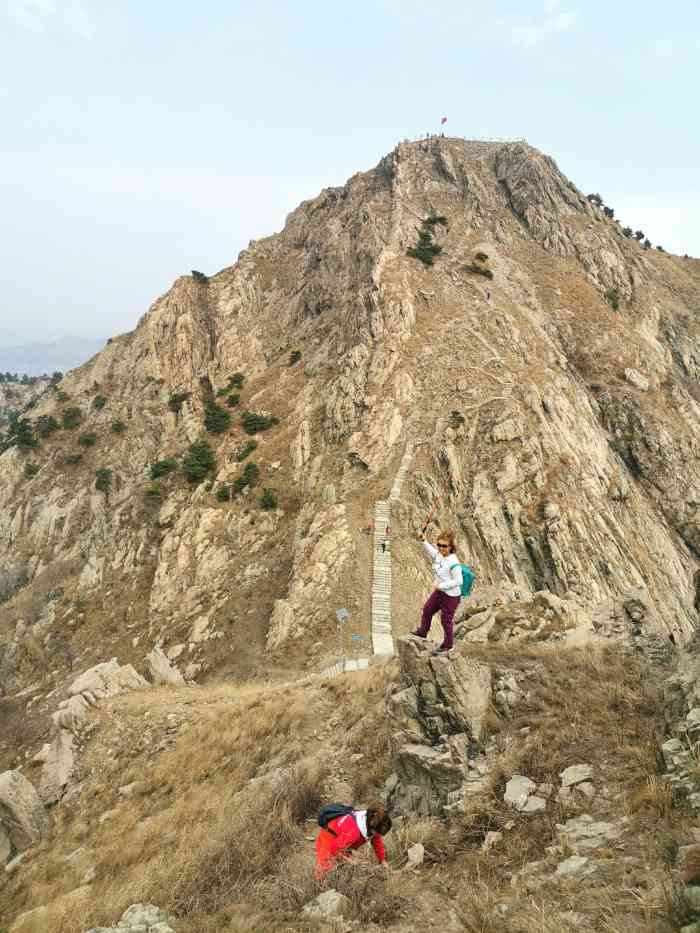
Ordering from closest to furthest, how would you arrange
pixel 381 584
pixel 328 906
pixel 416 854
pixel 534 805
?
pixel 328 906, pixel 416 854, pixel 534 805, pixel 381 584

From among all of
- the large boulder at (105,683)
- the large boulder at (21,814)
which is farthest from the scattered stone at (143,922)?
the large boulder at (105,683)

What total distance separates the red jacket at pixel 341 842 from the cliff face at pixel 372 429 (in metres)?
10.7

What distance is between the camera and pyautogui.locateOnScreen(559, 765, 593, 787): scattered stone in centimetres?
691

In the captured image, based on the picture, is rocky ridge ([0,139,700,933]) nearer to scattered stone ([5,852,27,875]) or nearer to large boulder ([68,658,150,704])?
large boulder ([68,658,150,704])

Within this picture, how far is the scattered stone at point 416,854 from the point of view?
6.52 meters

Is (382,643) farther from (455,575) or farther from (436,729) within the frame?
(455,575)

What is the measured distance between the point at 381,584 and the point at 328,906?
17.9 meters

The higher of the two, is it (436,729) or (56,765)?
(436,729)

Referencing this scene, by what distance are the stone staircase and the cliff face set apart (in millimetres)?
671

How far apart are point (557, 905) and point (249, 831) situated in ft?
16.8

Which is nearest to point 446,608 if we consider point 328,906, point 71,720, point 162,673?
point 328,906

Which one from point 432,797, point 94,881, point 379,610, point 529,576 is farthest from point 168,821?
point 529,576

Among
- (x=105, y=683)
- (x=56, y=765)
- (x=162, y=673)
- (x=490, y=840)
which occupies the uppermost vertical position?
(x=490, y=840)

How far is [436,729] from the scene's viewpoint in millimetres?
8742
